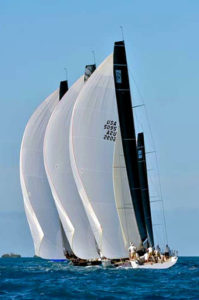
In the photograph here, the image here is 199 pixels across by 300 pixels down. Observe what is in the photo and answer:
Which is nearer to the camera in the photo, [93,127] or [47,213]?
[93,127]

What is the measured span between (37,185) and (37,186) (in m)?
0.07

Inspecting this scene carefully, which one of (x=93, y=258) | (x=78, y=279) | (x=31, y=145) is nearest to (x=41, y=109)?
(x=31, y=145)

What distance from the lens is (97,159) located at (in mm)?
56375

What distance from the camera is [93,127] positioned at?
56.4 metres

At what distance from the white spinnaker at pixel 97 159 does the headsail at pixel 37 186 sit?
985 centimetres

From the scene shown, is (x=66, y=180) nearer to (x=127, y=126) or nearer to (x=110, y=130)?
(x=127, y=126)

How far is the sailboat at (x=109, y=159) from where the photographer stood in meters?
56.4

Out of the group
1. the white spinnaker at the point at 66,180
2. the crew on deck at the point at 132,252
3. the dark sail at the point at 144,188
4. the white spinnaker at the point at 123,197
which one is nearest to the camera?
→ the crew on deck at the point at 132,252

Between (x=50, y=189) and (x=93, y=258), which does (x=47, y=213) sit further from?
(x=93, y=258)

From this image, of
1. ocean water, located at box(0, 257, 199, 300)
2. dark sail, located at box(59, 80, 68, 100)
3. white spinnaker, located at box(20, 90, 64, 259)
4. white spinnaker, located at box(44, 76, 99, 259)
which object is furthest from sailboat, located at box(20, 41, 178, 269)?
dark sail, located at box(59, 80, 68, 100)

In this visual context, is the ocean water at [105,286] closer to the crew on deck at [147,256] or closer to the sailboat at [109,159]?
the crew on deck at [147,256]

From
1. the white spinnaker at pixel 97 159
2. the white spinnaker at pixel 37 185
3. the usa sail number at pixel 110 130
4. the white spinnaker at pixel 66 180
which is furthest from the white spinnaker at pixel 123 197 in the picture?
the white spinnaker at pixel 37 185

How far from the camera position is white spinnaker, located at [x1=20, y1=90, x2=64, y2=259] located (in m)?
66.4

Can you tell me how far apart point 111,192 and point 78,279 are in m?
6.50
